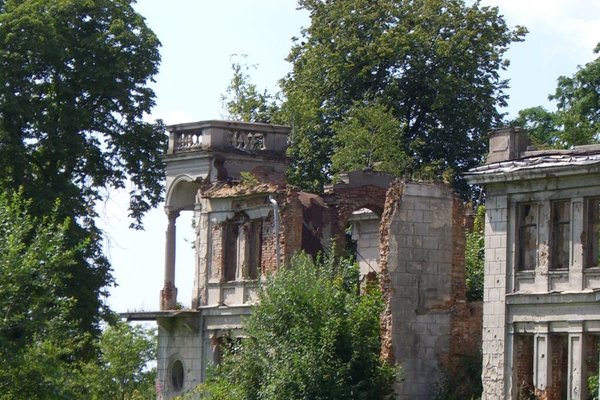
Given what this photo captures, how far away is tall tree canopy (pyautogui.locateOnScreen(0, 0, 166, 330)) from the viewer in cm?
5416

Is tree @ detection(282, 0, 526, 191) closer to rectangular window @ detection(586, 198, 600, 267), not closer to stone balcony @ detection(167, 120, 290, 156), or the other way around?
stone balcony @ detection(167, 120, 290, 156)

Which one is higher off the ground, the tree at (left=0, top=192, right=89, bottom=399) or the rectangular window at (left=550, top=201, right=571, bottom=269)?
the rectangular window at (left=550, top=201, right=571, bottom=269)

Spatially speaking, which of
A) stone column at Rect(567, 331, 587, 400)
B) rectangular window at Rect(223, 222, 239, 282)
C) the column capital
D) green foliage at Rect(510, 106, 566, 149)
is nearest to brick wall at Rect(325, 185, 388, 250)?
rectangular window at Rect(223, 222, 239, 282)

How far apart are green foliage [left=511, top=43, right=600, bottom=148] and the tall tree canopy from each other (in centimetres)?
1282

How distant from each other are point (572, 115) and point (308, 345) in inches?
920

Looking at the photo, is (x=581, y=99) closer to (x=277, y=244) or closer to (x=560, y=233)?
(x=277, y=244)

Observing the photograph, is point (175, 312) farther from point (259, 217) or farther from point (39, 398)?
point (39, 398)

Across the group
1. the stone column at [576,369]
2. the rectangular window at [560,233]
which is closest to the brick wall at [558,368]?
the stone column at [576,369]

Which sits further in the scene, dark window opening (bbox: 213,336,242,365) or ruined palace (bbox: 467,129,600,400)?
dark window opening (bbox: 213,336,242,365)

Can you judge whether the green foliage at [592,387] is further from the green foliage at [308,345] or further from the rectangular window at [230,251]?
the rectangular window at [230,251]

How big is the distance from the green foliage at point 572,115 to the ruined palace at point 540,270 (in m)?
16.1

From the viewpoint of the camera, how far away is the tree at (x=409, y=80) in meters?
63.4

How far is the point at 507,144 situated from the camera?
43.2 metres

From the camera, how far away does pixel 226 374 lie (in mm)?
45094
